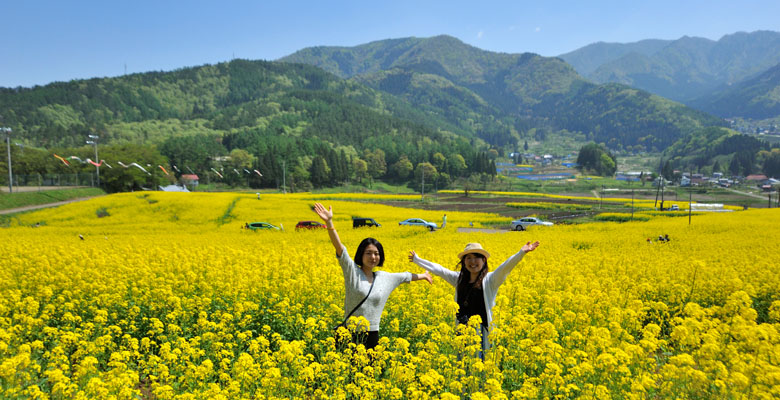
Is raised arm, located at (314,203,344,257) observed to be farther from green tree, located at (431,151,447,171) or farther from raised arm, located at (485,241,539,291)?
green tree, located at (431,151,447,171)

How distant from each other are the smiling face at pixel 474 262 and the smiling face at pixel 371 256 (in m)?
1.12

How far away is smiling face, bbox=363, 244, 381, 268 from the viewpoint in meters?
4.90

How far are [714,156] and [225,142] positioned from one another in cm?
22730

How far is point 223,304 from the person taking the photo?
7.82 metres

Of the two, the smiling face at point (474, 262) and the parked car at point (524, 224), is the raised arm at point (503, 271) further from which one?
the parked car at point (524, 224)

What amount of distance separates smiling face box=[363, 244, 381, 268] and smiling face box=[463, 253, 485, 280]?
1121mm

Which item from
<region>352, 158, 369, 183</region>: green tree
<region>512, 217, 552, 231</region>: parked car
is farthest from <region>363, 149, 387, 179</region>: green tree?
<region>512, 217, 552, 231</region>: parked car

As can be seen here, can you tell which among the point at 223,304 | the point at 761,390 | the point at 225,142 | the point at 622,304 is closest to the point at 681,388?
the point at 761,390

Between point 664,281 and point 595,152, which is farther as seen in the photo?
point 595,152

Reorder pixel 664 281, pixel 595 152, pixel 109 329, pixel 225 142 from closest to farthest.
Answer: pixel 109 329 < pixel 664 281 < pixel 225 142 < pixel 595 152

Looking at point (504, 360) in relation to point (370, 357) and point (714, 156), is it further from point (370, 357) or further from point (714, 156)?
point (714, 156)

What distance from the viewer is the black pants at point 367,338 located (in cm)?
488

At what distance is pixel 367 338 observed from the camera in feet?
16.1

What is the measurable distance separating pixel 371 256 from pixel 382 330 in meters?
2.52
